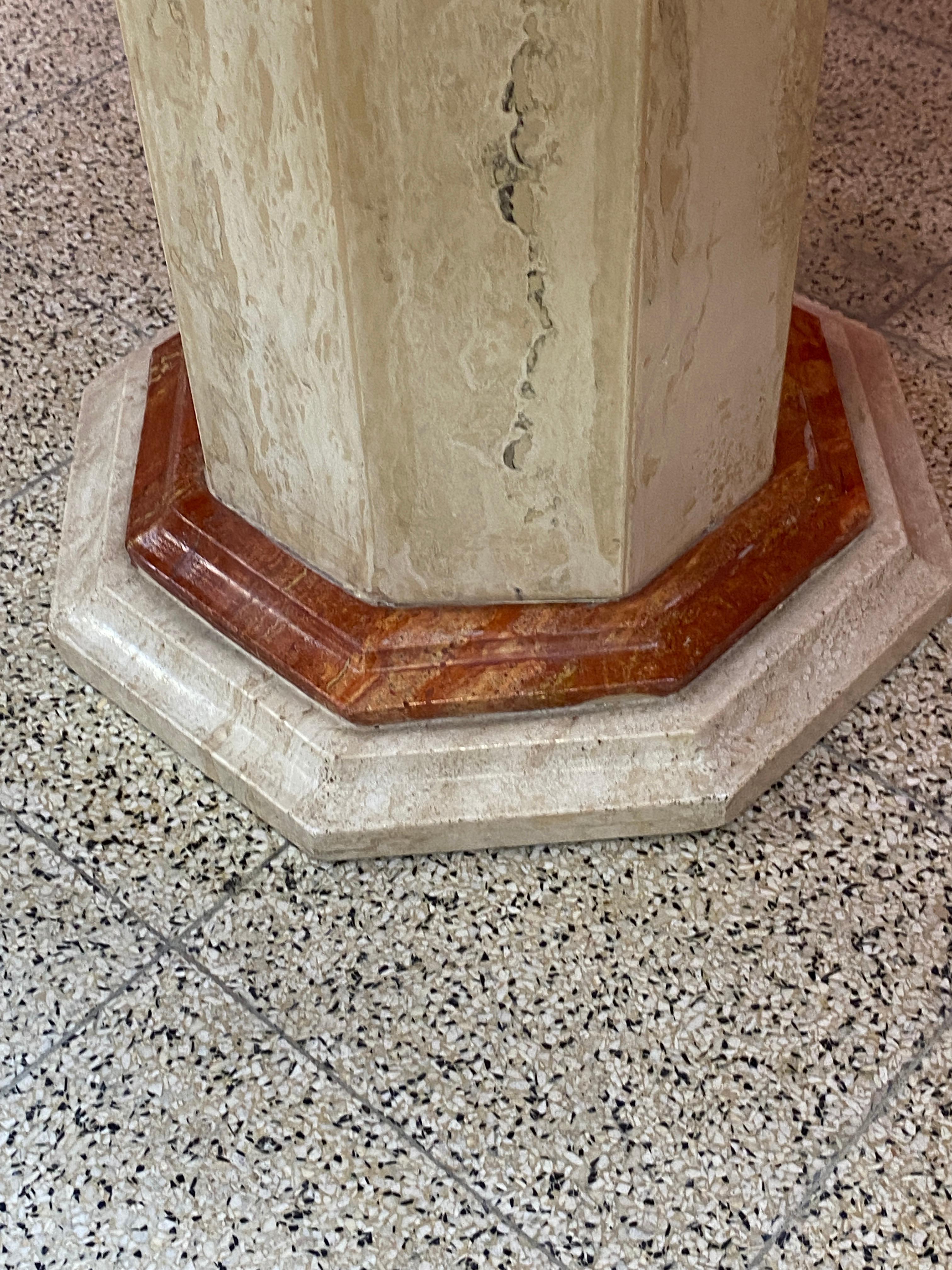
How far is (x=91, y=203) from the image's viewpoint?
2381mm

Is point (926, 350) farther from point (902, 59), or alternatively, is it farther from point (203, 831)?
point (203, 831)

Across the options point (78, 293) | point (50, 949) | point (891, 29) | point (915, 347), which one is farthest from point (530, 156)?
point (891, 29)

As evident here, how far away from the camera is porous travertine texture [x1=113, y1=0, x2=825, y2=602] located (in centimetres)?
115

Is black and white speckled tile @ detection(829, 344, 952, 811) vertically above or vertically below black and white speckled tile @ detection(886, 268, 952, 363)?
below

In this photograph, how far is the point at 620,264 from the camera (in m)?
1.25

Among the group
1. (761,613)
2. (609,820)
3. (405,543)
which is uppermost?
(405,543)

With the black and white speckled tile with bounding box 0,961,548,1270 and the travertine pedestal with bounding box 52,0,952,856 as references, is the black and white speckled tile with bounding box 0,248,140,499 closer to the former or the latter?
the travertine pedestal with bounding box 52,0,952,856

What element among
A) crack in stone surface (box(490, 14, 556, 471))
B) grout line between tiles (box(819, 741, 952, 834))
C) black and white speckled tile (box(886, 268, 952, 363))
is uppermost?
crack in stone surface (box(490, 14, 556, 471))

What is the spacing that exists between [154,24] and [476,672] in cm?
71

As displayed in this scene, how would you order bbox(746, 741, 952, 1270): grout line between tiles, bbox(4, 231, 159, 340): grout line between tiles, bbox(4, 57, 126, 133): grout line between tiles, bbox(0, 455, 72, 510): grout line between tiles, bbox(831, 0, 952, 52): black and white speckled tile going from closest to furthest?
bbox(746, 741, 952, 1270): grout line between tiles → bbox(0, 455, 72, 510): grout line between tiles → bbox(4, 231, 159, 340): grout line between tiles → bbox(4, 57, 126, 133): grout line between tiles → bbox(831, 0, 952, 52): black and white speckled tile

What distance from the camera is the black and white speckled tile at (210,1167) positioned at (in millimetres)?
1248

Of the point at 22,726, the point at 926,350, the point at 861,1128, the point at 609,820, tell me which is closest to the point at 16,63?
the point at 22,726

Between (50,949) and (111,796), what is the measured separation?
20 cm

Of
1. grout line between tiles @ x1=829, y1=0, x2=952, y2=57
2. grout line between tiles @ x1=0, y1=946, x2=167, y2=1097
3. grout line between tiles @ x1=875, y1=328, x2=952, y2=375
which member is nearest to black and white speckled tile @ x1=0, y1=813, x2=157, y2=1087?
grout line between tiles @ x1=0, y1=946, x2=167, y2=1097
